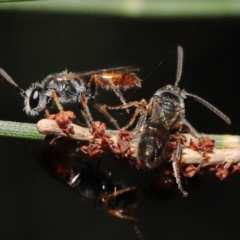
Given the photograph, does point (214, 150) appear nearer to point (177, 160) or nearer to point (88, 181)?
point (177, 160)

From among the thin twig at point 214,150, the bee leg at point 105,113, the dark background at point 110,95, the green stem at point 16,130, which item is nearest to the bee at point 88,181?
the dark background at point 110,95

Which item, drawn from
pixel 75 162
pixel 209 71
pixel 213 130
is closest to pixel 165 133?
pixel 75 162

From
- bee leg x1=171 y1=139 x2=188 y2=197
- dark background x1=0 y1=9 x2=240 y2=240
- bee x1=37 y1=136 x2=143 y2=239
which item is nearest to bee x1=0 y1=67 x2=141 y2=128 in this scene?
dark background x1=0 y1=9 x2=240 y2=240

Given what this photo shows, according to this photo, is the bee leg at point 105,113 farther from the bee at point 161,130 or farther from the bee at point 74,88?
the bee at point 161,130

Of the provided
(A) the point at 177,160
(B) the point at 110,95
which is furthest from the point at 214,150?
(B) the point at 110,95

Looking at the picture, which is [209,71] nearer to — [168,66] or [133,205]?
[168,66]

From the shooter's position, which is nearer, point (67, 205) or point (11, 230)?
point (67, 205)
